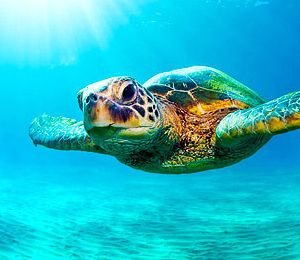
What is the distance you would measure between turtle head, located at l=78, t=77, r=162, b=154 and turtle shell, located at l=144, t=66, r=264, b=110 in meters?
1.01

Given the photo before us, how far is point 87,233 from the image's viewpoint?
902 centimetres

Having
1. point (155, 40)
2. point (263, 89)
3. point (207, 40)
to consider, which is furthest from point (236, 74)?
point (155, 40)

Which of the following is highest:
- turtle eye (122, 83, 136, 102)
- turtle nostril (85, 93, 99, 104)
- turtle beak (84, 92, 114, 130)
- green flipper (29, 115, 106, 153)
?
green flipper (29, 115, 106, 153)

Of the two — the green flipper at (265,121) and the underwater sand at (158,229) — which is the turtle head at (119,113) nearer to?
the green flipper at (265,121)

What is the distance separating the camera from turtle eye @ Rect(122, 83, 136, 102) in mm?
2727

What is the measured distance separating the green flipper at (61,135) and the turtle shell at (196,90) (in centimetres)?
105

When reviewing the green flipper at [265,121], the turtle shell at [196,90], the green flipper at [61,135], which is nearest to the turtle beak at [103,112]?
the green flipper at [265,121]

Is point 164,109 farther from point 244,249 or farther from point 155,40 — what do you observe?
point 155,40

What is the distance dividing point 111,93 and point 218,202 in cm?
1149

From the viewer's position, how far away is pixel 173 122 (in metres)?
3.53

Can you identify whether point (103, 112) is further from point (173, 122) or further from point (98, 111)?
point (173, 122)

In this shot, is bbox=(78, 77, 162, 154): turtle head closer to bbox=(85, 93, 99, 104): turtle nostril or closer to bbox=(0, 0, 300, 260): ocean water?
bbox=(85, 93, 99, 104): turtle nostril

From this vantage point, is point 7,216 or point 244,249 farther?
point 7,216

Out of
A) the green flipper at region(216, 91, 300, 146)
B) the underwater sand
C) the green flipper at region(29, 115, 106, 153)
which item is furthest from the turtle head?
the underwater sand
